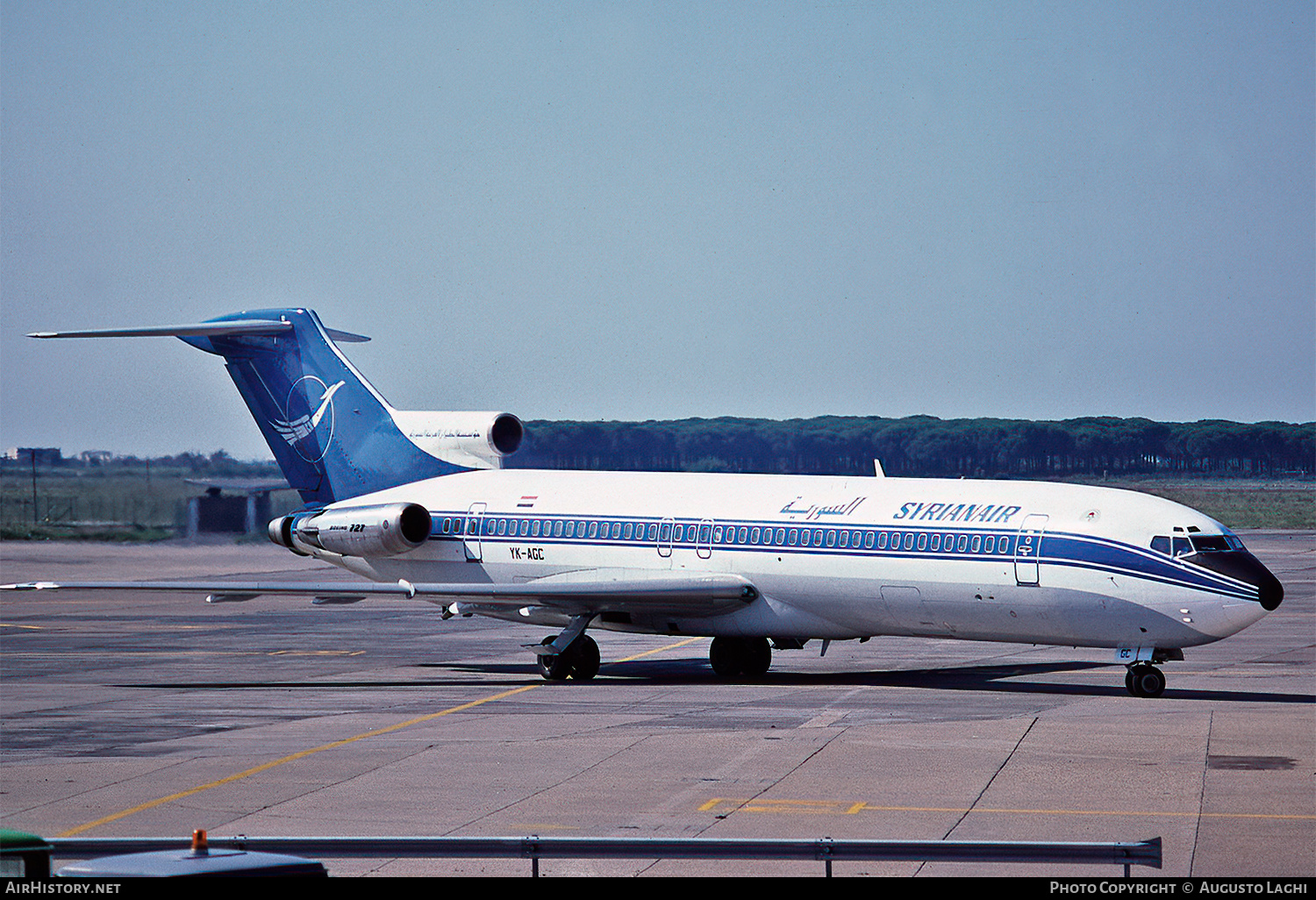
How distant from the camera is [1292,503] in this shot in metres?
109

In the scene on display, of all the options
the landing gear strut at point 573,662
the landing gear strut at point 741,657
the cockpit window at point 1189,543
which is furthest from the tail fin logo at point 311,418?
the cockpit window at point 1189,543

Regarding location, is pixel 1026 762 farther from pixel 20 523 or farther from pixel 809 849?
pixel 20 523

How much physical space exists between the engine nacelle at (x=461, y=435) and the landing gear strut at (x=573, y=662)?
589 cm

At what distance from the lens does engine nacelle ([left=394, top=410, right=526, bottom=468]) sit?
1358 inches

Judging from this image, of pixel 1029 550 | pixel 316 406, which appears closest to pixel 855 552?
pixel 1029 550

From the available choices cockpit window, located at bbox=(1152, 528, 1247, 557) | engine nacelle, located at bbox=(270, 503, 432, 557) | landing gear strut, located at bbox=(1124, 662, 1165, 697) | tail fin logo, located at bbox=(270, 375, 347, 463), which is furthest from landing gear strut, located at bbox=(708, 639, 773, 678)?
tail fin logo, located at bbox=(270, 375, 347, 463)

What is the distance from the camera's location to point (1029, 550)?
26.0 m

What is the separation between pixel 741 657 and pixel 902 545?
4668mm

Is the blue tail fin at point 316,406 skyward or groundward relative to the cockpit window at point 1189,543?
skyward

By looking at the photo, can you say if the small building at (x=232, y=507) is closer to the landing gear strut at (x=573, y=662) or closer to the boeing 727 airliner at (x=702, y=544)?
the boeing 727 airliner at (x=702, y=544)

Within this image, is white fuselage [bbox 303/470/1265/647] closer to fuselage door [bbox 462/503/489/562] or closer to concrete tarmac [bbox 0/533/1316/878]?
fuselage door [bbox 462/503/489/562]

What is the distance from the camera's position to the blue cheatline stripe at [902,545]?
25094 mm

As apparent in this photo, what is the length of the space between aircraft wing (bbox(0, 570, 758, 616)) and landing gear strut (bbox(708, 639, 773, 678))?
1.37 m
